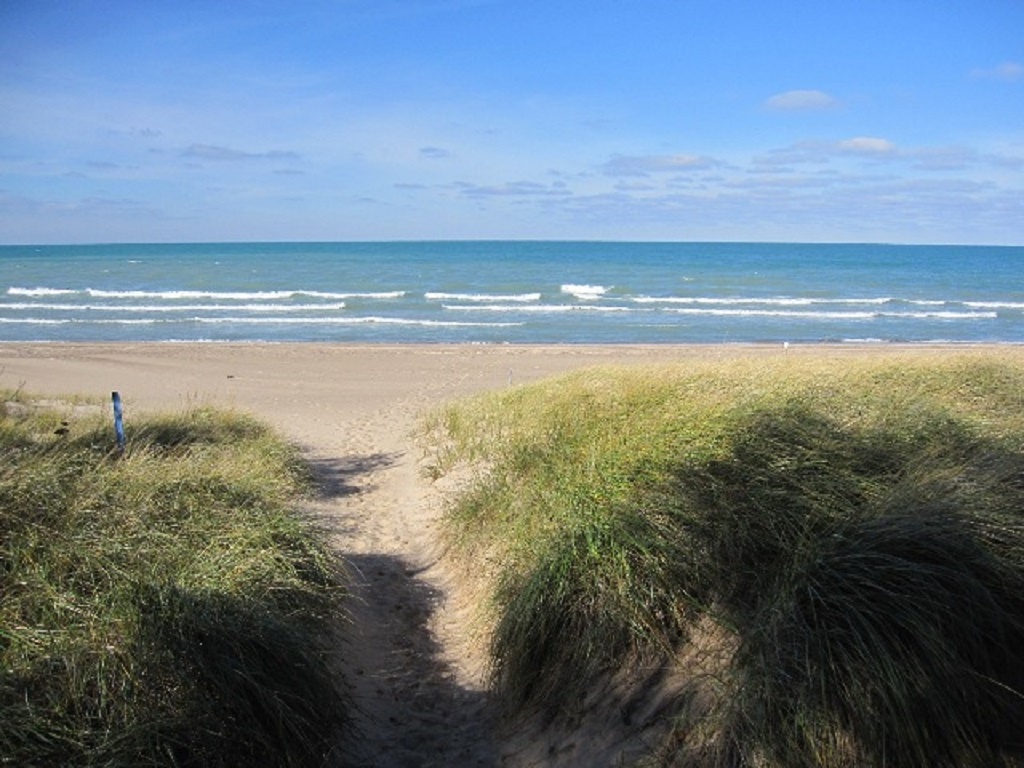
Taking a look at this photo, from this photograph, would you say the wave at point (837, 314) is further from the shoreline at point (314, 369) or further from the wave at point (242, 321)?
the wave at point (242, 321)

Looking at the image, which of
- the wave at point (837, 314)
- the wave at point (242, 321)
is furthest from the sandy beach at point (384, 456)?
the wave at point (837, 314)

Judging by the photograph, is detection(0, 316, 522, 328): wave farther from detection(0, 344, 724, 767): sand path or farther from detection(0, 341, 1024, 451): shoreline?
detection(0, 344, 724, 767): sand path

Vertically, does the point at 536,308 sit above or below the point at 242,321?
above

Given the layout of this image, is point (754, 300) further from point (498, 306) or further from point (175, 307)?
point (175, 307)

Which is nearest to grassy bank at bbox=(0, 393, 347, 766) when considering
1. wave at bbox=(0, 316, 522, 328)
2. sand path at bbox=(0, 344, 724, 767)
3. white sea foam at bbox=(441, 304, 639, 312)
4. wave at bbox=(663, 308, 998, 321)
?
sand path at bbox=(0, 344, 724, 767)

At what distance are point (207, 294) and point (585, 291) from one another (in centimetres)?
1946

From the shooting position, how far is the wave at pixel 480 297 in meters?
42.2

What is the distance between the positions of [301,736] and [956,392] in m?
7.00

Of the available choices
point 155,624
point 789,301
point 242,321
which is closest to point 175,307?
point 242,321

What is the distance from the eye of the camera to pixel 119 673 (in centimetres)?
392

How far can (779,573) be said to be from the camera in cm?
443

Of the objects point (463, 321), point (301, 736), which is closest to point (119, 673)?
point (301, 736)

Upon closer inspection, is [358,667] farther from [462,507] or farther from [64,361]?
[64,361]

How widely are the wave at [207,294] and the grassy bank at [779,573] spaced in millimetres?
36710
